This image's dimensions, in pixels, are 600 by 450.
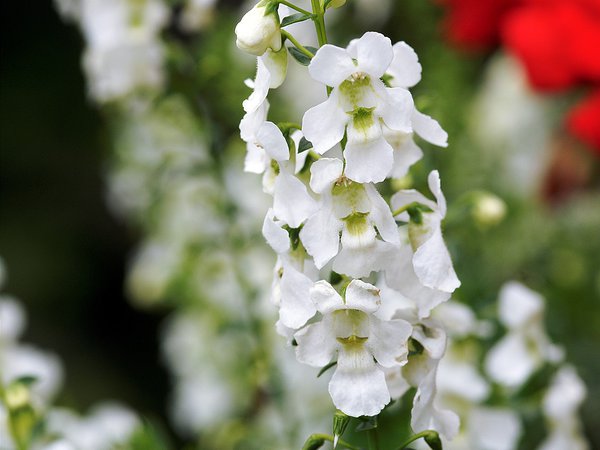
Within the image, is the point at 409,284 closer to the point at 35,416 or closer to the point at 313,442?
the point at 313,442

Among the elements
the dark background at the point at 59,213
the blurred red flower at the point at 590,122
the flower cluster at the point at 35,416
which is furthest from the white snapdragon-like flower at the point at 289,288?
the dark background at the point at 59,213

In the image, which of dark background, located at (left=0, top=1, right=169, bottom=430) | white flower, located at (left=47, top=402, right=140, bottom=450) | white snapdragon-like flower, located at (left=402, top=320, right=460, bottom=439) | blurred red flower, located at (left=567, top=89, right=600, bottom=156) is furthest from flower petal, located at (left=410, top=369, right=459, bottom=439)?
dark background, located at (left=0, top=1, right=169, bottom=430)

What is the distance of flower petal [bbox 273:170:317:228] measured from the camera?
36cm

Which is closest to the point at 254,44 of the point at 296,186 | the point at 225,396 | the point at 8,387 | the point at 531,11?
the point at 296,186

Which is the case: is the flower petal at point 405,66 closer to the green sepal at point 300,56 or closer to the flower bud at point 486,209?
the green sepal at point 300,56

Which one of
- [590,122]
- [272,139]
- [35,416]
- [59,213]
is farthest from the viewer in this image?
[59,213]

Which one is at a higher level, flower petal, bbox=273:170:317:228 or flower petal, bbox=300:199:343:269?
flower petal, bbox=273:170:317:228

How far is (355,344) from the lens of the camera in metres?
0.37

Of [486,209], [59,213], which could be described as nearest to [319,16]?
[486,209]

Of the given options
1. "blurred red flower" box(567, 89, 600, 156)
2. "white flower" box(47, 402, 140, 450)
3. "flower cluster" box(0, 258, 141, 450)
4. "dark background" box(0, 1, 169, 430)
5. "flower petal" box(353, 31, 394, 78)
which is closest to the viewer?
"flower petal" box(353, 31, 394, 78)

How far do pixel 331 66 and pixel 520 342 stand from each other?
28 centimetres

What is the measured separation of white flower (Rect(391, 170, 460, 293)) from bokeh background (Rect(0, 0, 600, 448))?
0.16m

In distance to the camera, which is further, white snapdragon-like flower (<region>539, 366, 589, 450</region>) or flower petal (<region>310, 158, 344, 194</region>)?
white snapdragon-like flower (<region>539, 366, 589, 450</region>)

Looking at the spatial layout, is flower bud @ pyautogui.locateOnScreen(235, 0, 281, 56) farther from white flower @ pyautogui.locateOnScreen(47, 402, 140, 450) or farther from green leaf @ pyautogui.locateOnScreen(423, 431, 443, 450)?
white flower @ pyautogui.locateOnScreen(47, 402, 140, 450)
